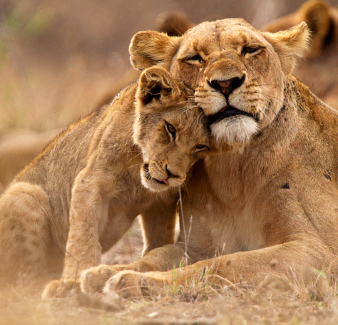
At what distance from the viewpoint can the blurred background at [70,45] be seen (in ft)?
29.5

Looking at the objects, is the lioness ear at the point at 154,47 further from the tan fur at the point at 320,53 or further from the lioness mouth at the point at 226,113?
the tan fur at the point at 320,53

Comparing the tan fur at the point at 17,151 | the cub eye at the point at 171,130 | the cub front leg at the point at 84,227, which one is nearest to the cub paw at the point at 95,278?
the cub front leg at the point at 84,227

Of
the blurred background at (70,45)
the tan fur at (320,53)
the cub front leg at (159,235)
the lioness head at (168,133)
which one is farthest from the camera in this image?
the blurred background at (70,45)

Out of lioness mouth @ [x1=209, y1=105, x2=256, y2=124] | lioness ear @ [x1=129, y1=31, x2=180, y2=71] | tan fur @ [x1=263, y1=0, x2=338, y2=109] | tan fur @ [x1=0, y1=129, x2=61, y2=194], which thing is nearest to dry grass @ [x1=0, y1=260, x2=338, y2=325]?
lioness mouth @ [x1=209, y1=105, x2=256, y2=124]

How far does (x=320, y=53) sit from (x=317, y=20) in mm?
441

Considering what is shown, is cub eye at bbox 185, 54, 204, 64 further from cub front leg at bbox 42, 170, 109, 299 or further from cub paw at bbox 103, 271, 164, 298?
cub paw at bbox 103, 271, 164, 298

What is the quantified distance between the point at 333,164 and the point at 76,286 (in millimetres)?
1773

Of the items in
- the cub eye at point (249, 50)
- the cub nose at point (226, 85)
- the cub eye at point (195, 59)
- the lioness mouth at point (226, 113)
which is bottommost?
the lioness mouth at point (226, 113)

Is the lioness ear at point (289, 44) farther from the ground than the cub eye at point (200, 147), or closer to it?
farther from the ground

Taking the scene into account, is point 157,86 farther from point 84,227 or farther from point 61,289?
point 61,289

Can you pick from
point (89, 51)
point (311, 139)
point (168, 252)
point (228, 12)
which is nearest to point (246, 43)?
point (311, 139)

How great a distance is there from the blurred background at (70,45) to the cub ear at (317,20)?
1.31m

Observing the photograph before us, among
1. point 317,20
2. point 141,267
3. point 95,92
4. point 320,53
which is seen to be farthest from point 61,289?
point 95,92

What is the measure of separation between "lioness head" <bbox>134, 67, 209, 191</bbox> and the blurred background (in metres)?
3.75
